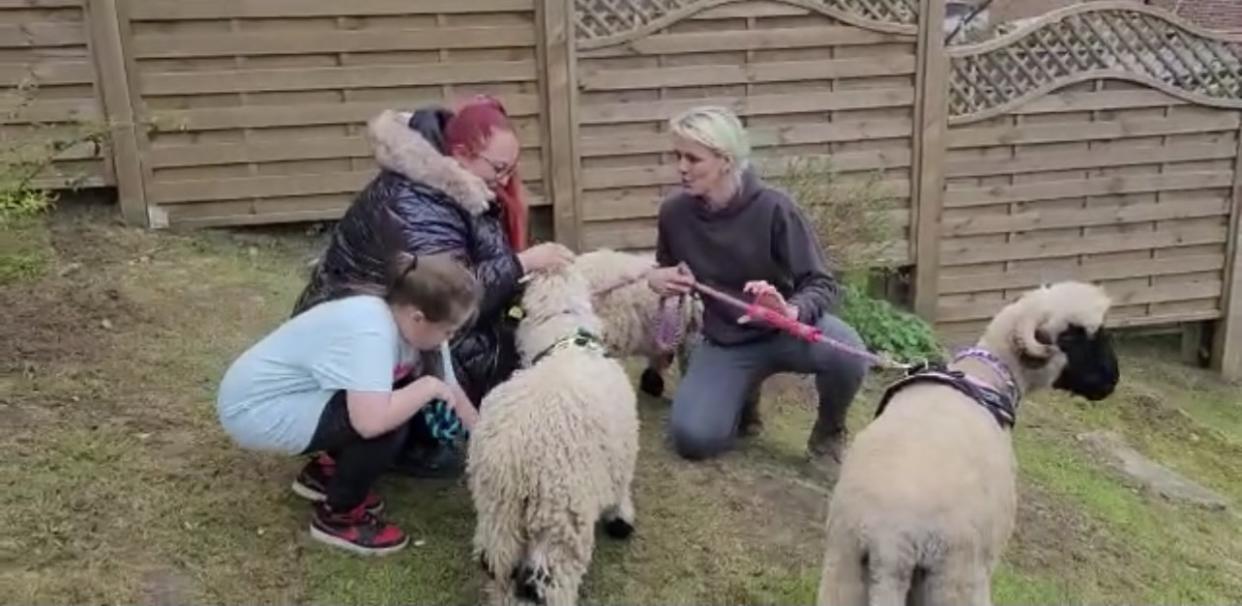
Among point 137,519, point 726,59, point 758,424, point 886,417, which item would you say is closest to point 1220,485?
point 758,424

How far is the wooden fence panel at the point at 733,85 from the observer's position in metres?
6.47

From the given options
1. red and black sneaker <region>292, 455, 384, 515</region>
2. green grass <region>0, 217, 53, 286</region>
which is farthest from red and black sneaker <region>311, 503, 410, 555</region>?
green grass <region>0, 217, 53, 286</region>

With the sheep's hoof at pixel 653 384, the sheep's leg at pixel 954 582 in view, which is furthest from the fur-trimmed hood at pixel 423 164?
the sheep's hoof at pixel 653 384

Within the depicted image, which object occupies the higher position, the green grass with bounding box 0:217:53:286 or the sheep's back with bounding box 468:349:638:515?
the green grass with bounding box 0:217:53:286

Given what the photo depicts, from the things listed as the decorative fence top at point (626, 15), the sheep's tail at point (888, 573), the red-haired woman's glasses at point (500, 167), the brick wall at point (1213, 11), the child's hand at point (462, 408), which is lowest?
the sheep's tail at point (888, 573)

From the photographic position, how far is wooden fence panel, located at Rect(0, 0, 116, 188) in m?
5.74

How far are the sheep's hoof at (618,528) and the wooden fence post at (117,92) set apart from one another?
3737 millimetres

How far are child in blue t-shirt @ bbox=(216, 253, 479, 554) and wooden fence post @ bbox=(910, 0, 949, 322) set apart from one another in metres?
4.68

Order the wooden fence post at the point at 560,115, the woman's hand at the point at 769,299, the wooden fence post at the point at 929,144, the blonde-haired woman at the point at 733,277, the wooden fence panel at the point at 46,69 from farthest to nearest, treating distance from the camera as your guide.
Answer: the wooden fence post at the point at 929,144
the wooden fence post at the point at 560,115
the wooden fence panel at the point at 46,69
the blonde-haired woman at the point at 733,277
the woman's hand at the point at 769,299

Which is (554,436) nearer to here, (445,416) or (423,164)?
(445,416)

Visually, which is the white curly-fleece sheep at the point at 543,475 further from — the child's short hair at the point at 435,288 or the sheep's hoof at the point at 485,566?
the child's short hair at the point at 435,288

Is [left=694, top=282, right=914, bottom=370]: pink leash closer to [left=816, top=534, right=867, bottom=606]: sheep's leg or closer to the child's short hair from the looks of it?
[left=816, top=534, right=867, bottom=606]: sheep's leg

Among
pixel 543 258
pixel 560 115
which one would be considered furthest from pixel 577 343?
pixel 560 115

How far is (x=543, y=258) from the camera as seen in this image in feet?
11.8
